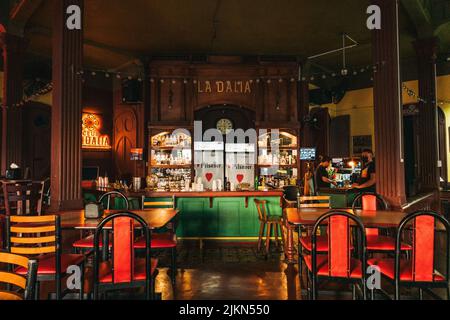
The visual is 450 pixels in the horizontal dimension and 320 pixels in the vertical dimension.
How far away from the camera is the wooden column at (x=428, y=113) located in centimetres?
711

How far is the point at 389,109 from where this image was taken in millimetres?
4355

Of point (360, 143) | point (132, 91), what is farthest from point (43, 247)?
point (360, 143)

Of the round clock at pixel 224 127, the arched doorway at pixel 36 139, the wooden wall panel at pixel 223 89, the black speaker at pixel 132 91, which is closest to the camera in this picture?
the wooden wall panel at pixel 223 89

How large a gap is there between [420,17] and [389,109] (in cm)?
353

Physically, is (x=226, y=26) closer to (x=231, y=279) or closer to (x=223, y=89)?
(x=223, y=89)

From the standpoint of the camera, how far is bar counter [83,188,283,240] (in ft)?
19.7

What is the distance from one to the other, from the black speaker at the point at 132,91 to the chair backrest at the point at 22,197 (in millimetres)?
3675

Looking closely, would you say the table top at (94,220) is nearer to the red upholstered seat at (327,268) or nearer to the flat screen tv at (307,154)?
the red upholstered seat at (327,268)

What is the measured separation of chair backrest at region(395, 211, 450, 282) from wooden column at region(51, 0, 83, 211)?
3.70 meters

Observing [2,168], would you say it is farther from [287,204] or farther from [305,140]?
[305,140]

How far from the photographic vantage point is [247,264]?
4.84m

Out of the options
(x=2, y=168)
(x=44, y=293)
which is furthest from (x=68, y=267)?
(x=2, y=168)

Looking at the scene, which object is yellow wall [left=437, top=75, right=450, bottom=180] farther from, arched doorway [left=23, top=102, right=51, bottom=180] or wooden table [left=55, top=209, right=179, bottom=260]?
arched doorway [left=23, top=102, right=51, bottom=180]

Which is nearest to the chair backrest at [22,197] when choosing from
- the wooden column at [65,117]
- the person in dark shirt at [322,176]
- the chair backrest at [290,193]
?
the wooden column at [65,117]
